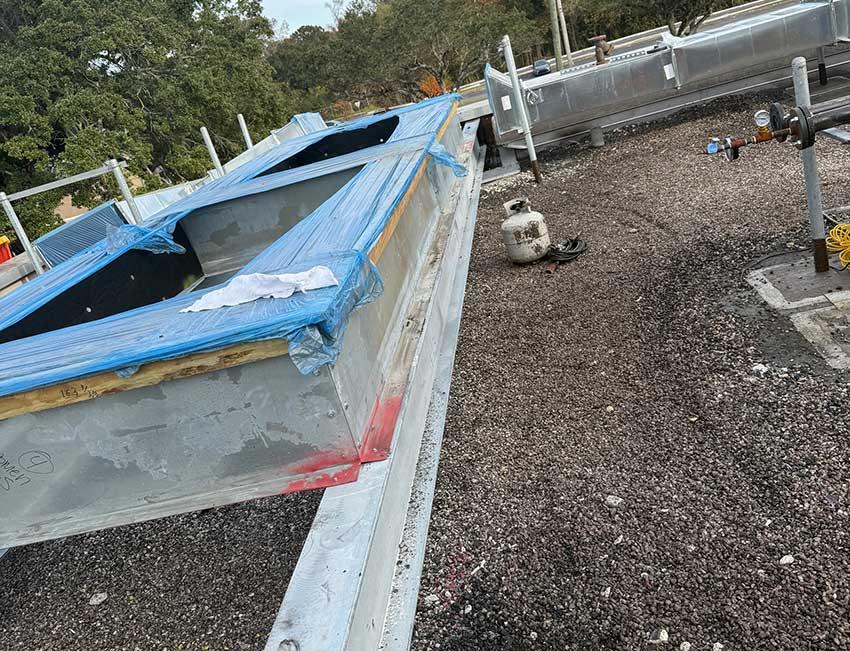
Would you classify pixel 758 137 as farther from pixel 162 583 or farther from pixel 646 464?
pixel 162 583

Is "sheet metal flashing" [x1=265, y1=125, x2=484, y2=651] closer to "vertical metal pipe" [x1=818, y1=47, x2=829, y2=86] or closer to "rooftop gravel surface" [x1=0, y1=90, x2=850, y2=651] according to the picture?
"rooftop gravel surface" [x1=0, y1=90, x2=850, y2=651]

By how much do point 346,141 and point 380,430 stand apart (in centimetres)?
701

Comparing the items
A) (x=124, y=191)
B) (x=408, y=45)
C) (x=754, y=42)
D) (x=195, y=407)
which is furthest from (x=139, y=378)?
(x=408, y=45)

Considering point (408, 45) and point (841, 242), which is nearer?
point (841, 242)

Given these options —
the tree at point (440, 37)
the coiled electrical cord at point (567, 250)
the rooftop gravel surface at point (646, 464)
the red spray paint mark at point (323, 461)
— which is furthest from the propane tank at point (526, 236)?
the tree at point (440, 37)

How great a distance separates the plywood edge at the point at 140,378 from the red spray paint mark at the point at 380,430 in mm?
471

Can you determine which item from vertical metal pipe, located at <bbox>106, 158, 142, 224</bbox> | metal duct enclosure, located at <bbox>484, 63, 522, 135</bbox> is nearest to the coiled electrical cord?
metal duct enclosure, located at <bbox>484, 63, 522, 135</bbox>

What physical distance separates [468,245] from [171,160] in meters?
13.4

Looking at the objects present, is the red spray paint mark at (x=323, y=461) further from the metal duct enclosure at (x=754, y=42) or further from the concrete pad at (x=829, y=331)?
the metal duct enclosure at (x=754, y=42)

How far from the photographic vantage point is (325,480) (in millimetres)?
2096

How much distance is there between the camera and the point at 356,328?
2375 millimetres

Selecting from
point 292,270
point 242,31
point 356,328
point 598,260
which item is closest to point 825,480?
point 356,328

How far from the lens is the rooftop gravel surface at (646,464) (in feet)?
7.52

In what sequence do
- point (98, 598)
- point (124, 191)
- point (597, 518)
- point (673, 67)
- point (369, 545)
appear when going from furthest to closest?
1. point (673, 67)
2. point (124, 191)
3. point (98, 598)
4. point (597, 518)
5. point (369, 545)
